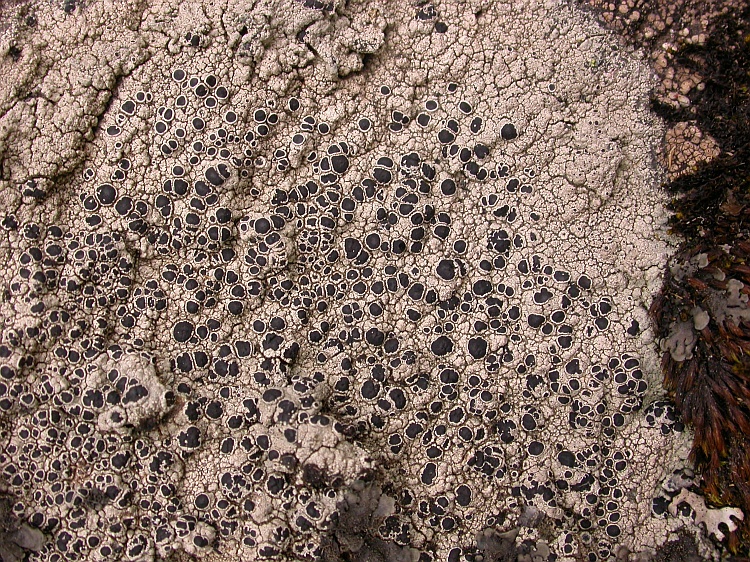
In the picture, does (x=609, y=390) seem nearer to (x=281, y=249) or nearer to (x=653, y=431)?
(x=653, y=431)

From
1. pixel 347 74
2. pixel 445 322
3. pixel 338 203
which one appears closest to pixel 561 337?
pixel 445 322

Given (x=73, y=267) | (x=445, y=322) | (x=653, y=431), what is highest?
(x=73, y=267)

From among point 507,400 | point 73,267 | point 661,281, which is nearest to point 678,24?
point 661,281

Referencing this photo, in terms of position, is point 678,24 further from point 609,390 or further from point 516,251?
point 609,390

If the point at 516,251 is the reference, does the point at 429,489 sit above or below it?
below

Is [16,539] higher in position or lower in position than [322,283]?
lower

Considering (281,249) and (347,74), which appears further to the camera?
(347,74)

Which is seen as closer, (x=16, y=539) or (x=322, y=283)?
(x=16, y=539)
